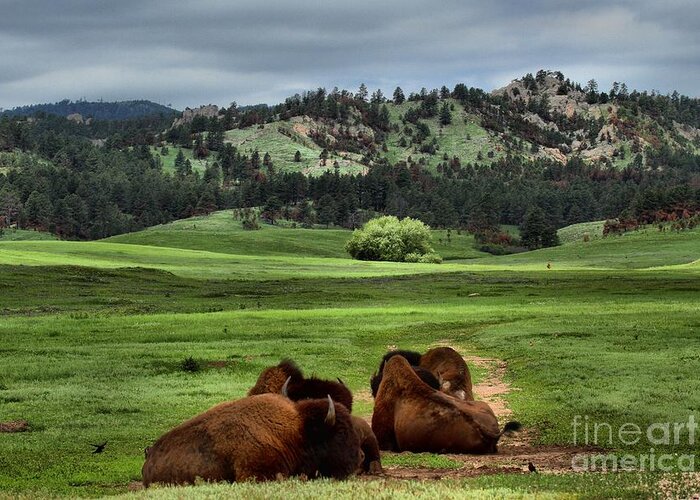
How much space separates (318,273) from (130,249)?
44834mm

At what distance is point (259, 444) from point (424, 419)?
658cm

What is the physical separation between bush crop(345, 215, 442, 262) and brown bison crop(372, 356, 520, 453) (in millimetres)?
132041

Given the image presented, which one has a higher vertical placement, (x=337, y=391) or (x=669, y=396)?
(x=337, y=391)

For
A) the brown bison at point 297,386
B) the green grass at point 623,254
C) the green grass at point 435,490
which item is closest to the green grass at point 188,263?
the green grass at point 623,254

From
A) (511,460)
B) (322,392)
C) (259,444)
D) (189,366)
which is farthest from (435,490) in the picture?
(189,366)

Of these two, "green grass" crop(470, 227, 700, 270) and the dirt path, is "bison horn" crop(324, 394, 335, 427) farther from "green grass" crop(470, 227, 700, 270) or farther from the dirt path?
"green grass" crop(470, 227, 700, 270)

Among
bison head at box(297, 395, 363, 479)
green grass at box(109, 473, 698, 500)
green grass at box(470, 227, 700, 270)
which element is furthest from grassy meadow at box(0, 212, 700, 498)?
green grass at box(470, 227, 700, 270)

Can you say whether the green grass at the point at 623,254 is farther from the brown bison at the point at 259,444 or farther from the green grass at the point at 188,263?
the brown bison at the point at 259,444

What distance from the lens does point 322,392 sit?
14.6 meters

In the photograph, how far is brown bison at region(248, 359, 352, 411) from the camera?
14.4 metres

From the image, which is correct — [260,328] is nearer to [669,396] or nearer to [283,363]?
[669,396]

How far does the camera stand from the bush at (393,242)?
152 m

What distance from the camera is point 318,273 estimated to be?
349ft

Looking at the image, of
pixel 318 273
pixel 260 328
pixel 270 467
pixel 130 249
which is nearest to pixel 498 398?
pixel 270 467
